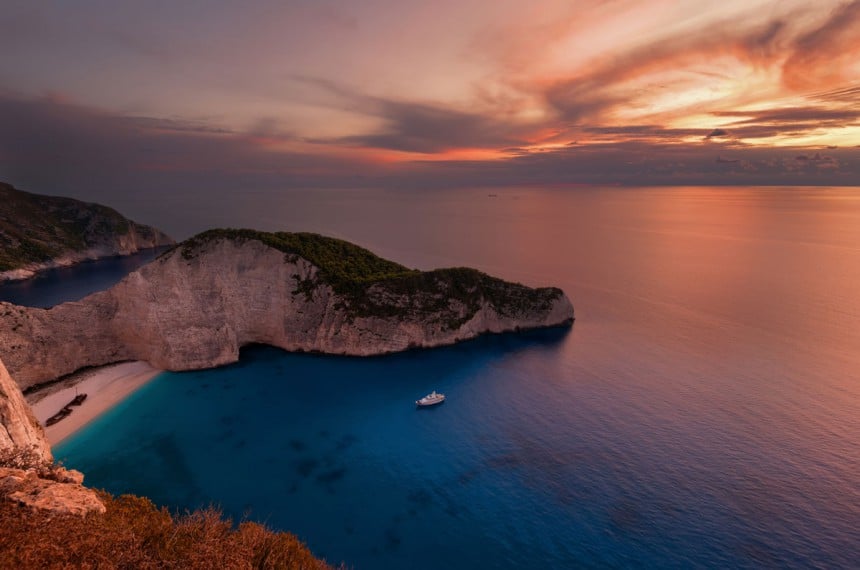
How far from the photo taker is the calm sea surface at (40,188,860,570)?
88.2ft

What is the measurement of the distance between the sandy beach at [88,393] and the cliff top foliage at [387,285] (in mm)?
17343

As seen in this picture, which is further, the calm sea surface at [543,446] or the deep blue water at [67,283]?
the deep blue water at [67,283]

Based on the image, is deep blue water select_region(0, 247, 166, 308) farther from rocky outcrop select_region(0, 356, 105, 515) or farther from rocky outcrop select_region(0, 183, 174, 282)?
rocky outcrop select_region(0, 356, 105, 515)

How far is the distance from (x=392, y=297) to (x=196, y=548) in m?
45.0

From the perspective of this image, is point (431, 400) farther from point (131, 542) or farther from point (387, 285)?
point (131, 542)

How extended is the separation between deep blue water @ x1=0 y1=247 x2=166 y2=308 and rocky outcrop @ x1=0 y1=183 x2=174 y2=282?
407 cm

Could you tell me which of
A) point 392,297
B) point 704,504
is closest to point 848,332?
point 704,504

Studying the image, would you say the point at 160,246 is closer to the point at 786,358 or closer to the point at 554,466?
Answer: the point at 554,466

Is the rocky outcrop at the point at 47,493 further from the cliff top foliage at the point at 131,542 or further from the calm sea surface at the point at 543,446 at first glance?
the calm sea surface at the point at 543,446

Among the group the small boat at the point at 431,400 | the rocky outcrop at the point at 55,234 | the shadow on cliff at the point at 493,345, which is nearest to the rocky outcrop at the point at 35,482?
the small boat at the point at 431,400

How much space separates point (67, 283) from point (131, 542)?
124710 mm

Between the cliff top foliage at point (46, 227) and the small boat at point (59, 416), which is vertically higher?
the cliff top foliage at point (46, 227)

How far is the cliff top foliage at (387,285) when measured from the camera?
57.1 m

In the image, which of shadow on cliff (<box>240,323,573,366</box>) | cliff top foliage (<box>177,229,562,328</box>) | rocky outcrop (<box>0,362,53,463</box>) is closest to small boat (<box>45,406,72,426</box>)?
shadow on cliff (<box>240,323,573,366</box>)
